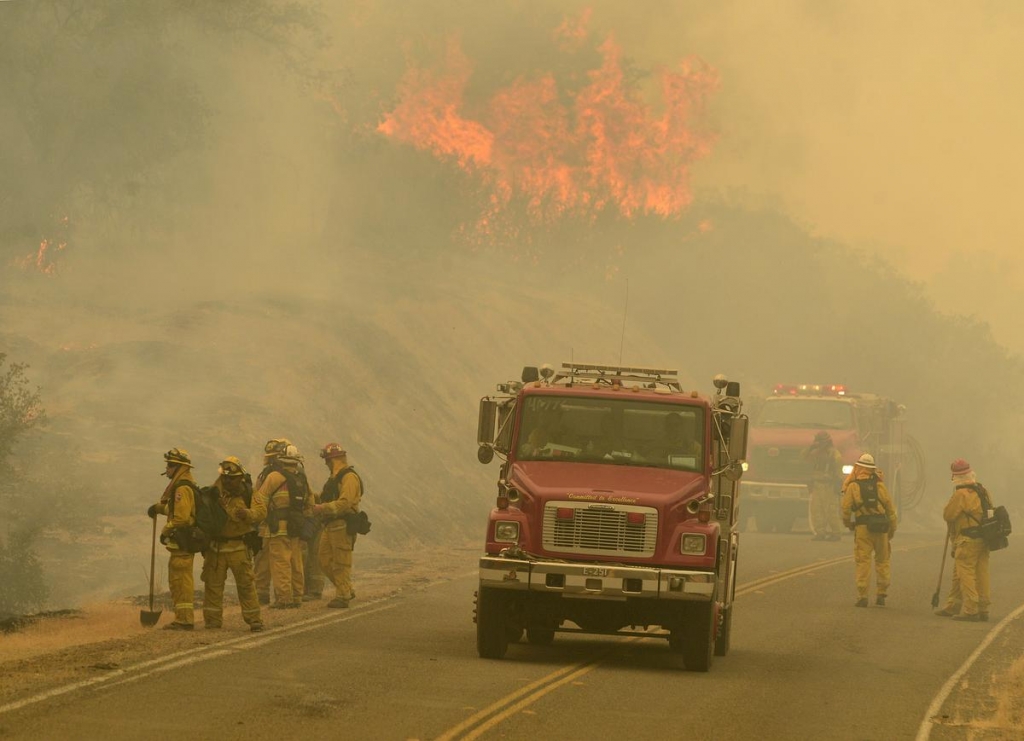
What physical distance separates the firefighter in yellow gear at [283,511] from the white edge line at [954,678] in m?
7.34

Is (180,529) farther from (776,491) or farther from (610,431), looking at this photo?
(776,491)

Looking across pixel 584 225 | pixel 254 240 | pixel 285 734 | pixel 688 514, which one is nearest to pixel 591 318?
pixel 584 225

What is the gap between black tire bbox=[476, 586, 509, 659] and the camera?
1434 cm

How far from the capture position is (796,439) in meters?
36.6

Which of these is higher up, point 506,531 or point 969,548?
point 506,531

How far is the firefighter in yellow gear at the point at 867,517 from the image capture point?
21719 millimetres

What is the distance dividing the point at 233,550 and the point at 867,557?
9564mm

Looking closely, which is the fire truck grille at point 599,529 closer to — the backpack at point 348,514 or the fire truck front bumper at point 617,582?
the fire truck front bumper at point 617,582

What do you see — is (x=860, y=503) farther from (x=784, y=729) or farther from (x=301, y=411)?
(x=301, y=411)

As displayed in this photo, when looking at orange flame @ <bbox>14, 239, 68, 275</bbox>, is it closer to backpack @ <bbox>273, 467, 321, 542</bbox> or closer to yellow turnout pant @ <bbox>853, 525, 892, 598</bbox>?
backpack @ <bbox>273, 467, 321, 542</bbox>

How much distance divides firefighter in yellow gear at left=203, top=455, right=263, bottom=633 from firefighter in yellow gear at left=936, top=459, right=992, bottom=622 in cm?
953

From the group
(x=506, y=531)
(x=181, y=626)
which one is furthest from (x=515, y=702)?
(x=181, y=626)

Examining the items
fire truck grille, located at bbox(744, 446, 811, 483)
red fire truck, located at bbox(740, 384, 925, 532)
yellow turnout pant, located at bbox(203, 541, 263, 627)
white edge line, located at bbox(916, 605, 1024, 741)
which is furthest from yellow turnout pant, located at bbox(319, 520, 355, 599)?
fire truck grille, located at bbox(744, 446, 811, 483)

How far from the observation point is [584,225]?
199ft
